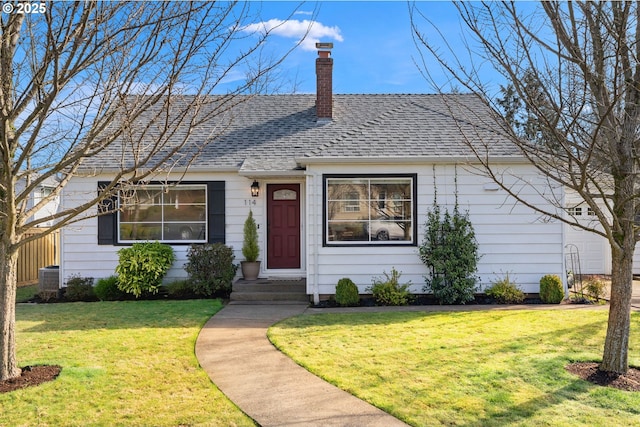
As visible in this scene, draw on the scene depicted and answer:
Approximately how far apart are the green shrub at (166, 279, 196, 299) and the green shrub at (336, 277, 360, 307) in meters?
3.21

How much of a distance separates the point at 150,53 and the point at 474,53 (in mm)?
3266

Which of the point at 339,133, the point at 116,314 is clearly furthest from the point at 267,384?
the point at 339,133

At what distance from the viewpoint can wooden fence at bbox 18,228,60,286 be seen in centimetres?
1270

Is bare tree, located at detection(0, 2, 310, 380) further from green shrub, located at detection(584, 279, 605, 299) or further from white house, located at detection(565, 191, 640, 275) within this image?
white house, located at detection(565, 191, 640, 275)

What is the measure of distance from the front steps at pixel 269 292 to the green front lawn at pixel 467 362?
5.05 feet

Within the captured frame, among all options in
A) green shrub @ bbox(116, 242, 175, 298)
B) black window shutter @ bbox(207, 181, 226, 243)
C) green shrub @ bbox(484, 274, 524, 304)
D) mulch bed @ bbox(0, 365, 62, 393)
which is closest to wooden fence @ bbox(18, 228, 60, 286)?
green shrub @ bbox(116, 242, 175, 298)

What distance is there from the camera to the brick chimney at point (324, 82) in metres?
12.0

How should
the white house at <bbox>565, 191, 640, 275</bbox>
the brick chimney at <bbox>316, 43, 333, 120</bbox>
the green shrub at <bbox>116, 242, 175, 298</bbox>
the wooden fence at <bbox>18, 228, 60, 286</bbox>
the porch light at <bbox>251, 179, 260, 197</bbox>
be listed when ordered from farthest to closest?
the white house at <bbox>565, 191, 640, 275</bbox>, the wooden fence at <bbox>18, 228, 60, 286</bbox>, the brick chimney at <bbox>316, 43, 333, 120</bbox>, the porch light at <bbox>251, 179, 260, 197</bbox>, the green shrub at <bbox>116, 242, 175, 298</bbox>

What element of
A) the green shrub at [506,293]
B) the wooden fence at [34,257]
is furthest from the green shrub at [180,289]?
the green shrub at [506,293]

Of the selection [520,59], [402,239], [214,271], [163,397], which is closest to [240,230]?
[214,271]

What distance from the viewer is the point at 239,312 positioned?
827cm

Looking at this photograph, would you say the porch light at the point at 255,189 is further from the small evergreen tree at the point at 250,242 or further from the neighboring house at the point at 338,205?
the small evergreen tree at the point at 250,242

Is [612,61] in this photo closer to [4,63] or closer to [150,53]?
[150,53]

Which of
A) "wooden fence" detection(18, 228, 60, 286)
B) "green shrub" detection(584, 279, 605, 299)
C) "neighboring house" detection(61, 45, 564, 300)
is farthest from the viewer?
"wooden fence" detection(18, 228, 60, 286)
